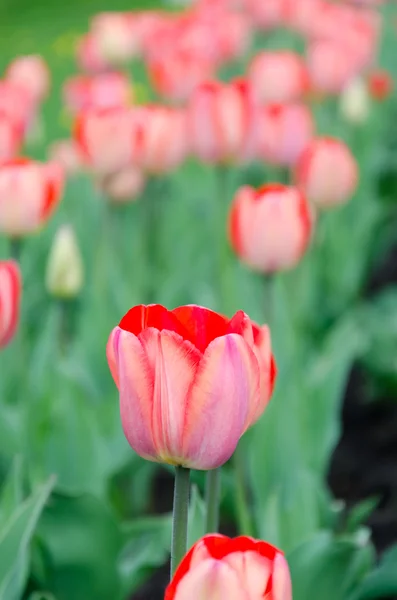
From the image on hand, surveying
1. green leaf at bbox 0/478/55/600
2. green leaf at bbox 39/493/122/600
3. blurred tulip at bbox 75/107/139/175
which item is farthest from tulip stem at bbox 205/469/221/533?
blurred tulip at bbox 75/107/139/175

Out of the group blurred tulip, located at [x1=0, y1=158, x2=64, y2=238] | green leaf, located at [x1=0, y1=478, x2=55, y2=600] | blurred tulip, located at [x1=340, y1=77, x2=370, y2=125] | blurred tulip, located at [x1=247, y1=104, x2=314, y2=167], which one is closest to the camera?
green leaf, located at [x1=0, y1=478, x2=55, y2=600]

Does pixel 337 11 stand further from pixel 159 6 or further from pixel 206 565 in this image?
pixel 159 6

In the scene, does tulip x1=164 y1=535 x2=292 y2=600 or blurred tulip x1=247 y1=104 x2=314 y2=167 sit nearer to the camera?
tulip x1=164 y1=535 x2=292 y2=600

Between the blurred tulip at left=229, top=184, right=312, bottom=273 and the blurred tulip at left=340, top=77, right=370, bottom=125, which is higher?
the blurred tulip at left=340, top=77, right=370, bottom=125

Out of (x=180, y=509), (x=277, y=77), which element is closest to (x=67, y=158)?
(x=277, y=77)

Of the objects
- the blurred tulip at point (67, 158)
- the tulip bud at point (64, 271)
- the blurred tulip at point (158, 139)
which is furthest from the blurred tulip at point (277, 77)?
the tulip bud at point (64, 271)

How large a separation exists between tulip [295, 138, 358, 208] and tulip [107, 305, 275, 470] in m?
1.12

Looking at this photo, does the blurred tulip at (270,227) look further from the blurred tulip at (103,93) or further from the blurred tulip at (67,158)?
the blurred tulip at (67,158)

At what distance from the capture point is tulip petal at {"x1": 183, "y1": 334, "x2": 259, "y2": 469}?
0.65 m

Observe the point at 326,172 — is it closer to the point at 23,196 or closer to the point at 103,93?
the point at 23,196

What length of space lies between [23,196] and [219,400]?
798 mm

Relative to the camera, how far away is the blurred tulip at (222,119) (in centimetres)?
166

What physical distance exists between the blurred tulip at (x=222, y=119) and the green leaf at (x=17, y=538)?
947 millimetres

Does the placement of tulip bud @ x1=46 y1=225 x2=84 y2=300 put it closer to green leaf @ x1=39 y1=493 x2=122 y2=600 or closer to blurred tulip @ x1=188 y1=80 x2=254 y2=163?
blurred tulip @ x1=188 y1=80 x2=254 y2=163
